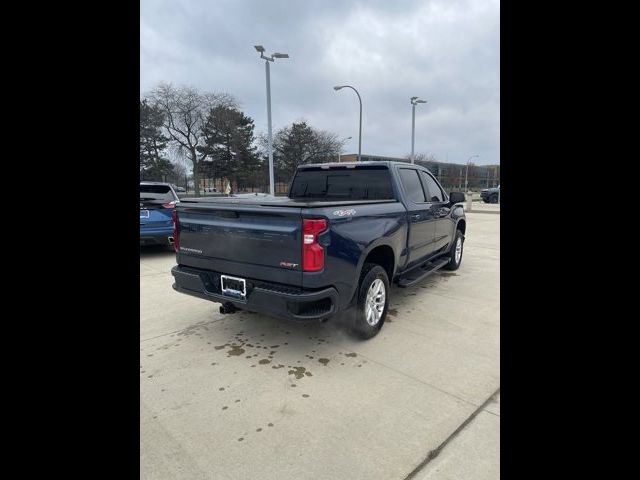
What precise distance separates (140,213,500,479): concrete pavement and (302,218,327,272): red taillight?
0.92 metres

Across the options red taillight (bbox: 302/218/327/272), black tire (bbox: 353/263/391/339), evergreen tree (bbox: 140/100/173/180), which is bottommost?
black tire (bbox: 353/263/391/339)

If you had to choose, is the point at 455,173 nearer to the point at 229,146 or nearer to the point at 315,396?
the point at 229,146

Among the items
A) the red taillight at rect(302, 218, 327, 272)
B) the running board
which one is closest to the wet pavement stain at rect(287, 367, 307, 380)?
the red taillight at rect(302, 218, 327, 272)

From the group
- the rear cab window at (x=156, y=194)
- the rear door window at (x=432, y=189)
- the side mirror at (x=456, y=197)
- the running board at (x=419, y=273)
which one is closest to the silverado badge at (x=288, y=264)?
the running board at (x=419, y=273)

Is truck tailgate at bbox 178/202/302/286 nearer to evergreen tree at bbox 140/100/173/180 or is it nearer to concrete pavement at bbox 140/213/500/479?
concrete pavement at bbox 140/213/500/479

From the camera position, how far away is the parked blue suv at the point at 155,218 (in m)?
7.59

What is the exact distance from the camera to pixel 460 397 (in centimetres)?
284

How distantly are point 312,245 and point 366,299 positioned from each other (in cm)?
100

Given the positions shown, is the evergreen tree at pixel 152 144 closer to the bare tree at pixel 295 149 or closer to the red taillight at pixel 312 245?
the bare tree at pixel 295 149

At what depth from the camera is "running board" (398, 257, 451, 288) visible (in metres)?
4.46

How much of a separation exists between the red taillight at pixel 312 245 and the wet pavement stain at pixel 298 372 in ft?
2.90
